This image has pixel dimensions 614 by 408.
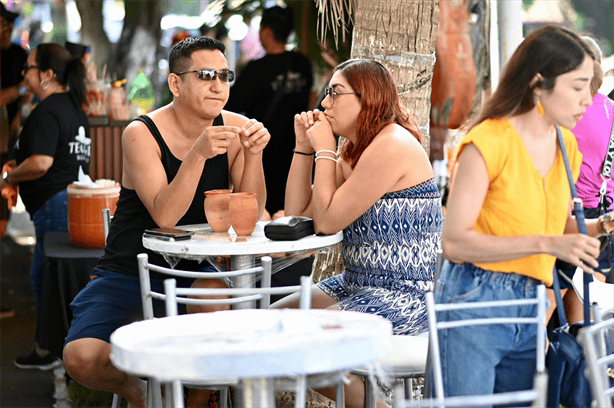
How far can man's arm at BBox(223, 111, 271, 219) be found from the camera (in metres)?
3.05

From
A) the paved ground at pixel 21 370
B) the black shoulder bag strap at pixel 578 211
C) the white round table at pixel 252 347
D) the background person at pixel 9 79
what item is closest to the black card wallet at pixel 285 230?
the white round table at pixel 252 347

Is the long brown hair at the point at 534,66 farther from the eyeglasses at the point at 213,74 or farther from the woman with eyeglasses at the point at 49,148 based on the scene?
the woman with eyeglasses at the point at 49,148

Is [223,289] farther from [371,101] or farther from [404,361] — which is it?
[371,101]

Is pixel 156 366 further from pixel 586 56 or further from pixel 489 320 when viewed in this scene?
pixel 586 56

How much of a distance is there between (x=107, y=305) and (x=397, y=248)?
118 centimetres

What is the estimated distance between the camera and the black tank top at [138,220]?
310 centimetres

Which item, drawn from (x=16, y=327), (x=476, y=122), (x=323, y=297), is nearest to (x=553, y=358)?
(x=476, y=122)

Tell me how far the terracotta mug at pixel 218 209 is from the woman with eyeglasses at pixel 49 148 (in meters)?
2.15

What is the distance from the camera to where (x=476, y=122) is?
213 cm

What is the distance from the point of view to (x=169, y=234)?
272 centimetres

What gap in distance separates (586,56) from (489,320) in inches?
31.1

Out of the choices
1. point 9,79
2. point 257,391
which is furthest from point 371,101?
point 9,79

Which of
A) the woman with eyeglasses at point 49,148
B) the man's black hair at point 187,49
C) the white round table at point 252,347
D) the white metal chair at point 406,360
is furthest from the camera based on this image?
the woman with eyeglasses at point 49,148

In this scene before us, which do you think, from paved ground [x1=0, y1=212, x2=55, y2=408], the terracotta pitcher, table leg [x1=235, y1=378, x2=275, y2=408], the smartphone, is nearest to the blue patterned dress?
the smartphone
